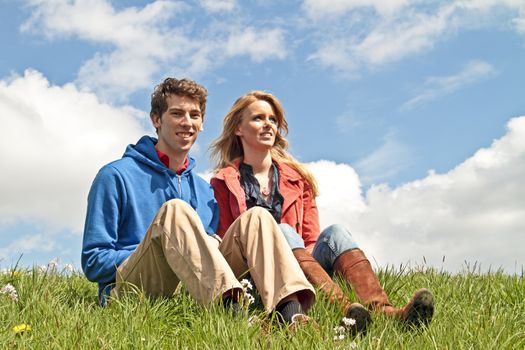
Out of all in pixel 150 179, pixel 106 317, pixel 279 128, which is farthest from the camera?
pixel 279 128

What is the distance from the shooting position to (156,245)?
206 inches

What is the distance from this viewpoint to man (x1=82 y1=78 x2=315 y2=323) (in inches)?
196

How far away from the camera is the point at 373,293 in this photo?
17.9 ft

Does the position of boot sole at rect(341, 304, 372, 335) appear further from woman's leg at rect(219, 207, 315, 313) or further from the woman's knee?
the woman's knee

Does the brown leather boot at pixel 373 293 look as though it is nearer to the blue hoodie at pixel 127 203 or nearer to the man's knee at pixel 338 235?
the man's knee at pixel 338 235

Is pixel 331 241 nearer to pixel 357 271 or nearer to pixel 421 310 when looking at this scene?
pixel 357 271

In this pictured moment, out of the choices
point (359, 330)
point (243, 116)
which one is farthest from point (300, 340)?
point (243, 116)

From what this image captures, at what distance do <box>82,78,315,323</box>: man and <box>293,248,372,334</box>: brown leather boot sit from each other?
12.9 inches

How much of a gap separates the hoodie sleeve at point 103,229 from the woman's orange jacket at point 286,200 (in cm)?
119

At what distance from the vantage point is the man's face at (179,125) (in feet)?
20.4

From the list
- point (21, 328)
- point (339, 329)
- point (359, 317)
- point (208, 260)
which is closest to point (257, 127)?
point (208, 260)

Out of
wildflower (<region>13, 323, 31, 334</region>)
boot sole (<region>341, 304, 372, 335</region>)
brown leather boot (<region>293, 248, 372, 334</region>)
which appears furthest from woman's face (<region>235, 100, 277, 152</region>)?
wildflower (<region>13, 323, 31, 334</region>)

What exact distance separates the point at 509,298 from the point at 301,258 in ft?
6.93

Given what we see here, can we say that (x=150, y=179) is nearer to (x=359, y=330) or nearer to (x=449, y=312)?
(x=359, y=330)
